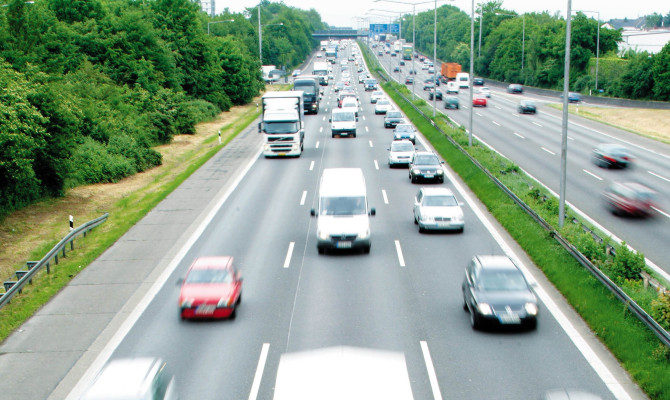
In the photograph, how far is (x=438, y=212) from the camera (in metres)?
26.4

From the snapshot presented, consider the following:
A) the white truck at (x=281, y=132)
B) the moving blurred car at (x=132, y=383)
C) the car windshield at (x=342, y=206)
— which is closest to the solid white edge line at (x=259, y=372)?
the moving blurred car at (x=132, y=383)

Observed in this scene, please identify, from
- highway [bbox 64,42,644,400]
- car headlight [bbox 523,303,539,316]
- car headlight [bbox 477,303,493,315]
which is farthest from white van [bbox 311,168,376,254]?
car headlight [bbox 523,303,539,316]

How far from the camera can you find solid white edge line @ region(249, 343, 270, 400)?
45.6 ft

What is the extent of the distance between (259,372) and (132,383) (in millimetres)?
4071

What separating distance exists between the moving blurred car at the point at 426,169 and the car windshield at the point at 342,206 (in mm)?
11187

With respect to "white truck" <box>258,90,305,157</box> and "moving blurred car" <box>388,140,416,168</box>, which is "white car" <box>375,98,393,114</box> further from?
"moving blurred car" <box>388,140,416,168</box>

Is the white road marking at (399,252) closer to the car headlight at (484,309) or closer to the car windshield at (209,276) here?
the car headlight at (484,309)

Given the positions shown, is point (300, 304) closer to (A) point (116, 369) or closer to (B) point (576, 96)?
(A) point (116, 369)

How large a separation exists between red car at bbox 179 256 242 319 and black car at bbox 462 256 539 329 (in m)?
6.15

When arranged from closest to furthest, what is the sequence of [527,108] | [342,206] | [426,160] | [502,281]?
[502,281], [342,206], [426,160], [527,108]

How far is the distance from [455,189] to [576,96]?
5805 cm

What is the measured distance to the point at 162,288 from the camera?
20.8 m

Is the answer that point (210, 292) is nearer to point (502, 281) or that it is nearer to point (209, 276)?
point (209, 276)

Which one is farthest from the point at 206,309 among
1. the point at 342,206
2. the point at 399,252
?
the point at 399,252
